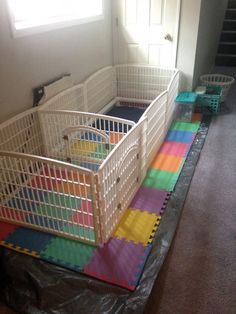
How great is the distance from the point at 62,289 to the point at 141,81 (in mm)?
2816

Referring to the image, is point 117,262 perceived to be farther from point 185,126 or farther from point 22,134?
point 185,126

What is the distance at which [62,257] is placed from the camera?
1680 millimetres

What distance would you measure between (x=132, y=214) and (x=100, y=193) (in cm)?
51

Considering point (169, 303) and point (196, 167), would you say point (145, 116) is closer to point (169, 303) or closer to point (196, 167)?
point (196, 167)

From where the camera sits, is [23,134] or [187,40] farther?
[187,40]

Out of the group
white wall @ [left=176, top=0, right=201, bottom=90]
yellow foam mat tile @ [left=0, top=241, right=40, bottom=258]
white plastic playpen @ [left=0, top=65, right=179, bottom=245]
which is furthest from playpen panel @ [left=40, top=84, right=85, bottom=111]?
white wall @ [left=176, top=0, right=201, bottom=90]

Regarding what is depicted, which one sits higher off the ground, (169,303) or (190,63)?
(190,63)

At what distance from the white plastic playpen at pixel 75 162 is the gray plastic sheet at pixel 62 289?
0.80 ft

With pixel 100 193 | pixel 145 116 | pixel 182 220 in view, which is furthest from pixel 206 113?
pixel 100 193

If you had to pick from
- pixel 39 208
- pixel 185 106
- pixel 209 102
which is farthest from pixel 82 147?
pixel 209 102

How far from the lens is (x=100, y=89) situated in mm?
3445

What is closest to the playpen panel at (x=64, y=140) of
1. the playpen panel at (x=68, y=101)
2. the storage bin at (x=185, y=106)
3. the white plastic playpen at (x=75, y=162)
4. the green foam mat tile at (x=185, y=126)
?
the white plastic playpen at (x=75, y=162)

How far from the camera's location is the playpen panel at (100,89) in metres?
3.17

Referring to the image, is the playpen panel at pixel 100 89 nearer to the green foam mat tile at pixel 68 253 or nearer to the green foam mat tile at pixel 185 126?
the green foam mat tile at pixel 185 126
